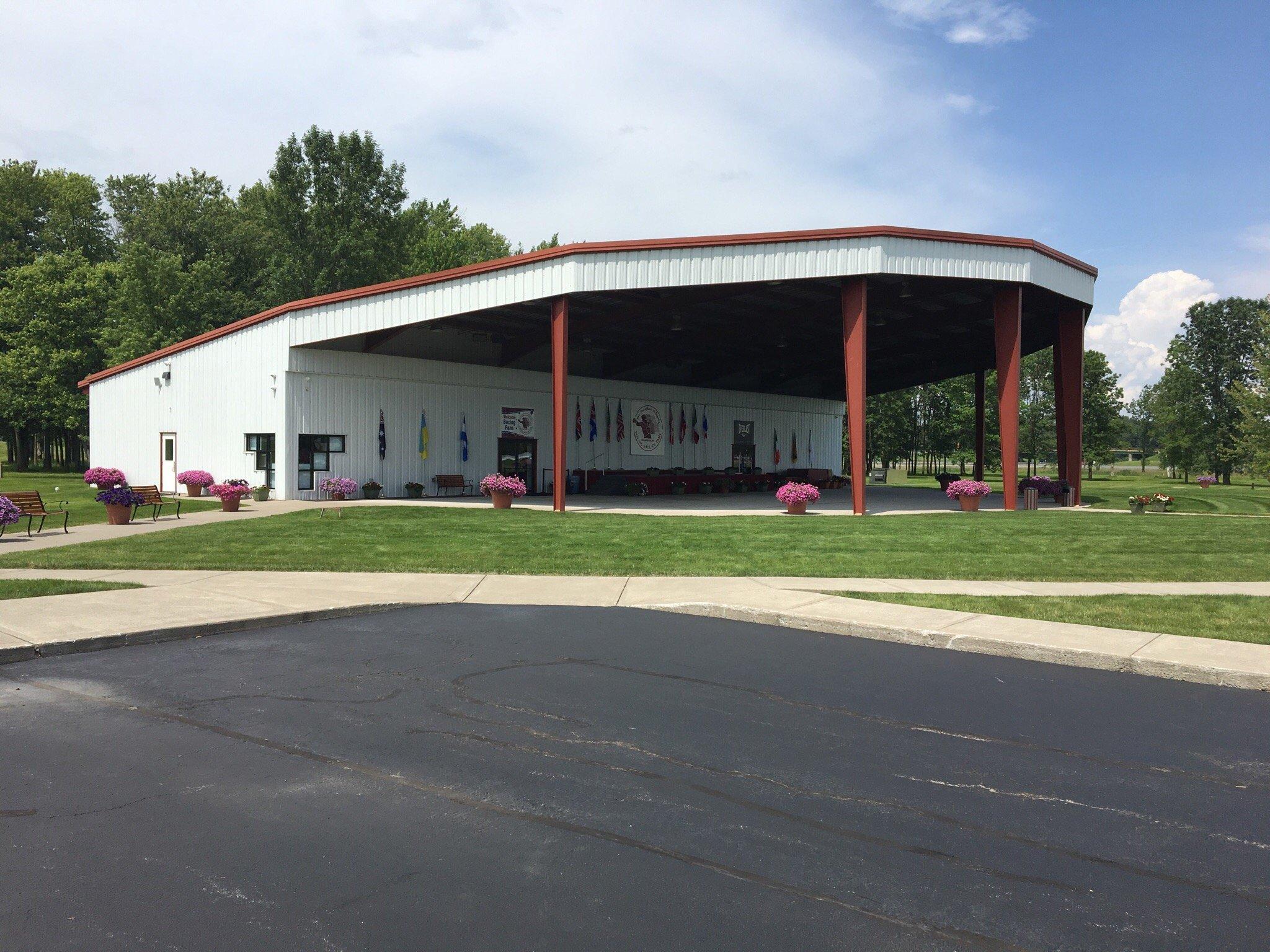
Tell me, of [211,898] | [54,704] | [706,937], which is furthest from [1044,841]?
[54,704]

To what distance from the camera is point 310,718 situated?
7.02 meters

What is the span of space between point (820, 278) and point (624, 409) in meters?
18.8

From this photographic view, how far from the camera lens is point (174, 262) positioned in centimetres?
5991

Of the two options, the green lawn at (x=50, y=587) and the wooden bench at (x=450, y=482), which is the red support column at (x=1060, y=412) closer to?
the wooden bench at (x=450, y=482)

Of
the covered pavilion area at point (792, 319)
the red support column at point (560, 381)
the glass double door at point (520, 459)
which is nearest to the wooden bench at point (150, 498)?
the covered pavilion area at point (792, 319)

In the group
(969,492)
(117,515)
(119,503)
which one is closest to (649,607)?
(119,503)

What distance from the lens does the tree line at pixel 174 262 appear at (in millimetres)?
60219

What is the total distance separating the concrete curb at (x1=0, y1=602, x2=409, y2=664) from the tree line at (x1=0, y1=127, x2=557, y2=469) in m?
→ 55.2

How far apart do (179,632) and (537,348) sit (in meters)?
28.5

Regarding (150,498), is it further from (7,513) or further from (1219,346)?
(1219,346)

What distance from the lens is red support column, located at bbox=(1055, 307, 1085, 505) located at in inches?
1294

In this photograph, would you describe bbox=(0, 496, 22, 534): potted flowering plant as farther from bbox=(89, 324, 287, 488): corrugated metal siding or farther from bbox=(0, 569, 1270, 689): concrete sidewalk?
bbox=(89, 324, 287, 488): corrugated metal siding

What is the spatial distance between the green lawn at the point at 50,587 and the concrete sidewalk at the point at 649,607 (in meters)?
0.37

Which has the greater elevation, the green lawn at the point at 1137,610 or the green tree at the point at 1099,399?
the green tree at the point at 1099,399
